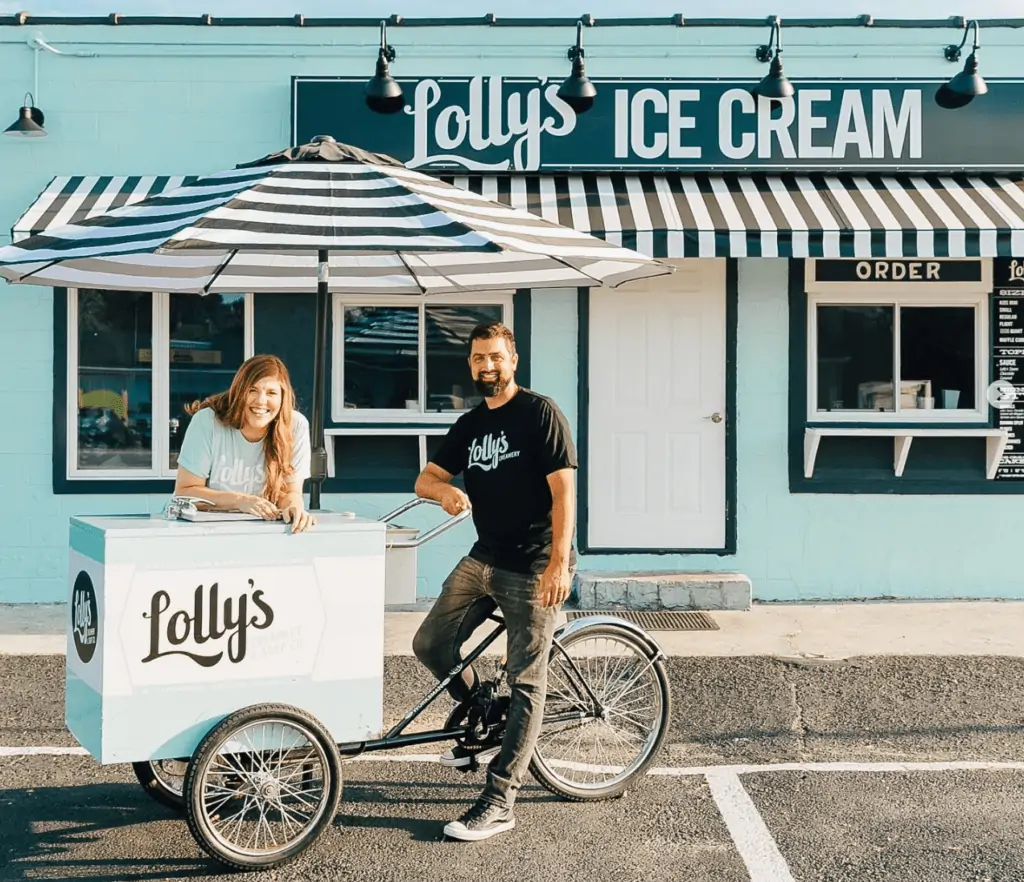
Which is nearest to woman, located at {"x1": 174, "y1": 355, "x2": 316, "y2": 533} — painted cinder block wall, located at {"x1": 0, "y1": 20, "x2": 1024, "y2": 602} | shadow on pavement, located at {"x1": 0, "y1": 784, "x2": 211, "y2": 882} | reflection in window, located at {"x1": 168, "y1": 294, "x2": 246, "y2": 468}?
shadow on pavement, located at {"x1": 0, "y1": 784, "x2": 211, "y2": 882}

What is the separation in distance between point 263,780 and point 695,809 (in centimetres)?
172

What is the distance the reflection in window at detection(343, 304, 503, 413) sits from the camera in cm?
895

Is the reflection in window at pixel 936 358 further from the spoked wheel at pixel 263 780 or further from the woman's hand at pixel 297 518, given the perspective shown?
the spoked wheel at pixel 263 780

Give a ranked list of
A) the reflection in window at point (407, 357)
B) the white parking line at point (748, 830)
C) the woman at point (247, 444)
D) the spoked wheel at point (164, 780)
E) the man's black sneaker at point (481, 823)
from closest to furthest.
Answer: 1. the white parking line at point (748, 830)
2. the man's black sneaker at point (481, 823)
3. the spoked wheel at point (164, 780)
4. the woman at point (247, 444)
5. the reflection in window at point (407, 357)

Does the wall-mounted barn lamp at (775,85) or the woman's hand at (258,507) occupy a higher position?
the wall-mounted barn lamp at (775,85)

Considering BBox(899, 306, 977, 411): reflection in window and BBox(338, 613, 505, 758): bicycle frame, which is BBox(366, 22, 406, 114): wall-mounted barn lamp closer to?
BBox(899, 306, 977, 411): reflection in window

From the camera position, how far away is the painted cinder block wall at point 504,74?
29.1 ft

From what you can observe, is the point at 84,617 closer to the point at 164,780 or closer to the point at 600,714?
the point at 164,780

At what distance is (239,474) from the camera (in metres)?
4.63

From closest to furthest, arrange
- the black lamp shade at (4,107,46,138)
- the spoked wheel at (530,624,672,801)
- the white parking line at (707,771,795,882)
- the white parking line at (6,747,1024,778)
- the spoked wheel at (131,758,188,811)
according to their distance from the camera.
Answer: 1. the white parking line at (707,771,795,882)
2. the spoked wheel at (131,758,188,811)
3. the spoked wheel at (530,624,672,801)
4. the white parking line at (6,747,1024,778)
5. the black lamp shade at (4,107,46,138)

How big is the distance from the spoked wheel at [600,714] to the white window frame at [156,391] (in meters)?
4.93

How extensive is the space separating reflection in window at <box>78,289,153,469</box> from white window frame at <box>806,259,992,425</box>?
16.6 feet

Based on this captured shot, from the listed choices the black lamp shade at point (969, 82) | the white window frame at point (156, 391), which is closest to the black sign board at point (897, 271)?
the black lamp shade at point (969, 82)

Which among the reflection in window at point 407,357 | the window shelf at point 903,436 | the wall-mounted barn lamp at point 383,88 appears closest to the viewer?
the wall-mounted barn lamp at point 383,88
